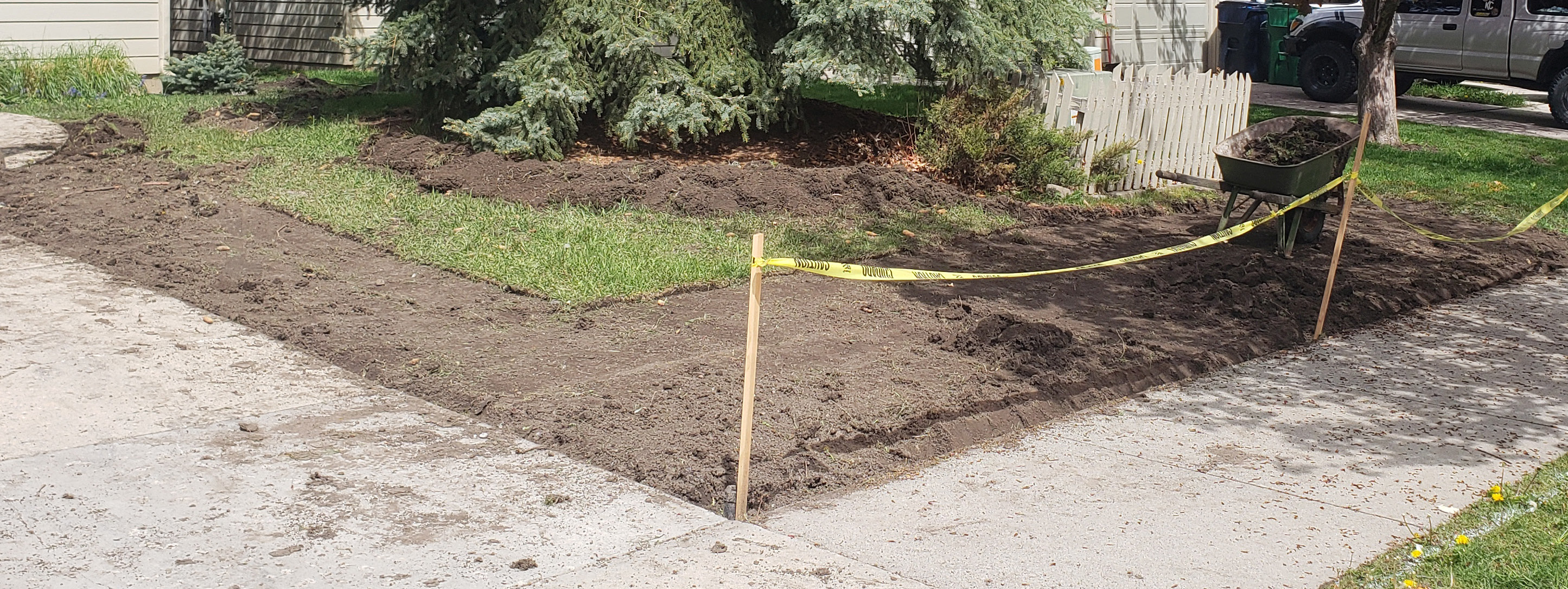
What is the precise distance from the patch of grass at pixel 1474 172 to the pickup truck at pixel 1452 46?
74.8 inches

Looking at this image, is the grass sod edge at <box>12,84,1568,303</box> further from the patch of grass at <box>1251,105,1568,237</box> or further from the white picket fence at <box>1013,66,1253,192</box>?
the white picket fence at <box>1013,66,1253,192</box>

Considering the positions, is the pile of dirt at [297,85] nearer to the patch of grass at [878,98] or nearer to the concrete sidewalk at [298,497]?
the patch of grass at [878,98]

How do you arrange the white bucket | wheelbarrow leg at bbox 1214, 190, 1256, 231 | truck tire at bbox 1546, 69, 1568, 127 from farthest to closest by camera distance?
1. truck tire at bbox 1546, 69, 1568, 127
2. the white bucket
3. wheelbarrow leg at bbox 1214, 190, 1256, 231

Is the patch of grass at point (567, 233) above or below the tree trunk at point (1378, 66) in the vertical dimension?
below

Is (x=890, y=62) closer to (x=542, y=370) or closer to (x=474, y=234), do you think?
(x=474, y=234)

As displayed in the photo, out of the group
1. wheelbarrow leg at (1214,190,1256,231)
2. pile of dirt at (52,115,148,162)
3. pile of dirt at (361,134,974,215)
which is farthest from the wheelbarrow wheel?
pile of dirt at (52,115,148,162)

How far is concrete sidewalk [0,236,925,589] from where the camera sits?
4.43m

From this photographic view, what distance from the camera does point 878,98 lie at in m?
17.5

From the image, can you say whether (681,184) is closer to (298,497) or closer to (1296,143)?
(1296,143)

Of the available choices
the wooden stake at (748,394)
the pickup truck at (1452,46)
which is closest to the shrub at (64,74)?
the wooden stake at (748,394)

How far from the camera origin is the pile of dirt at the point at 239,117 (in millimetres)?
13430

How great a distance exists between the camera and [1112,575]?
455 cm

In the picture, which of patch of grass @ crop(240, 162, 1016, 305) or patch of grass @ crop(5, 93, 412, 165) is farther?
patch of grass @ crop(5, 93, 412, 165)

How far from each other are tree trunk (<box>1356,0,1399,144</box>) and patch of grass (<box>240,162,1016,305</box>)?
662 centimetres
